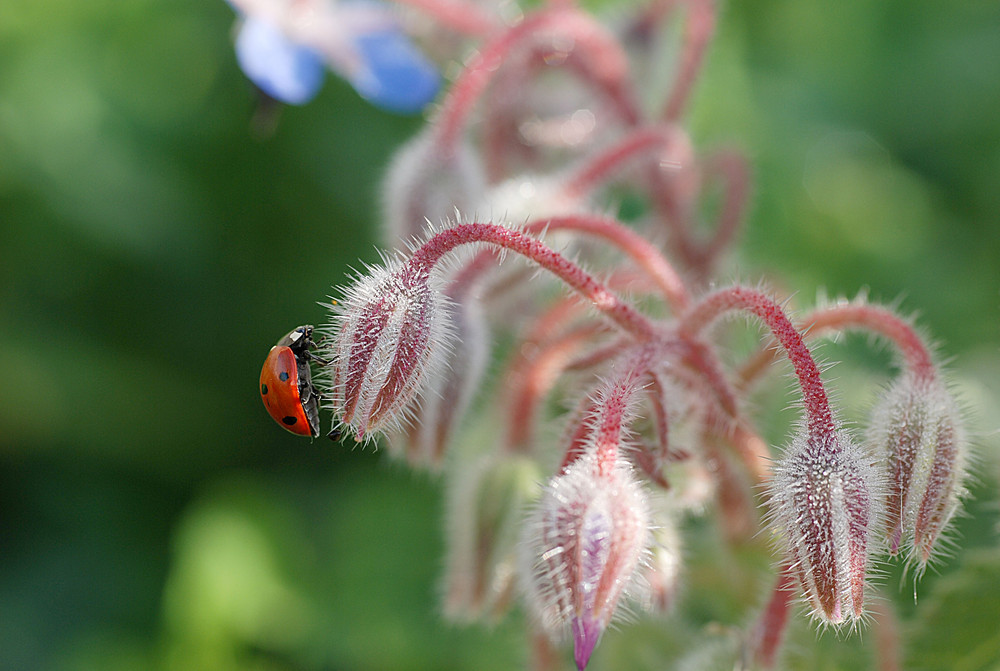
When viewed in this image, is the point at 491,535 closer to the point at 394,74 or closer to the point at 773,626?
the point at 773,626

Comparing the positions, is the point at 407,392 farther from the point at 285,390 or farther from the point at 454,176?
the point at 454,176

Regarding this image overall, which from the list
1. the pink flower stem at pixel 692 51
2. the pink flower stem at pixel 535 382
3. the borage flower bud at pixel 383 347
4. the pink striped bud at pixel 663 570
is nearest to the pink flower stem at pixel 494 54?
the pink flower stem at pixel 692 51

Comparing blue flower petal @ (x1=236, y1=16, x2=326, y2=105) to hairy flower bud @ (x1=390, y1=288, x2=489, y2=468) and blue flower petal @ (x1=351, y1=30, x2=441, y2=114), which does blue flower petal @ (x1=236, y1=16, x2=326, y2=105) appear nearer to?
blue flower petal @ (x1=351, y1=30, x2=441, y2=114)

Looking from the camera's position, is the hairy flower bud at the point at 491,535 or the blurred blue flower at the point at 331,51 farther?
the blurred blue flower at the point at 331,51

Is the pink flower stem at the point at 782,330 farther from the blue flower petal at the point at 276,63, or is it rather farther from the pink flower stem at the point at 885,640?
the blue flower petal at the point at 276,63

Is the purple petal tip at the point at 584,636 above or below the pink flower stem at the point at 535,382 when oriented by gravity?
below

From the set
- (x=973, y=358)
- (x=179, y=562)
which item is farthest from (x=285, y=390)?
(x=973, y=358)

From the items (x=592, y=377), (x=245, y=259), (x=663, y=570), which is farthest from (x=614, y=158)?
(x=245, y=259)
